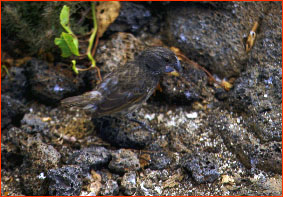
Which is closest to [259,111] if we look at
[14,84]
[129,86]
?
[129,86]

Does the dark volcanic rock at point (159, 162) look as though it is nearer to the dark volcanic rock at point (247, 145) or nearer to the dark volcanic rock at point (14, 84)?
the dark volcanic rock at point (247, 145)

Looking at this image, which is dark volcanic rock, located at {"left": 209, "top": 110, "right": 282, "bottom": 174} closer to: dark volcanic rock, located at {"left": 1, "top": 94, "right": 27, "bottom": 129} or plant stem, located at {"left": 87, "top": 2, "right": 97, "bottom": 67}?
plant stem, located at {"left": 87, "top": 2, "right": 97, "bottom": 67}

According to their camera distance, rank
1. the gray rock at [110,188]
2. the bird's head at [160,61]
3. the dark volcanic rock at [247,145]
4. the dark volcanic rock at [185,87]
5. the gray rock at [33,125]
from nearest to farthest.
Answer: the gray rock at [110,188] < the dark volcanic rock at [247,145] < the gray rock at [33,125] < the bird's head at [160,61] < the dark volcanic rock at [185,87]

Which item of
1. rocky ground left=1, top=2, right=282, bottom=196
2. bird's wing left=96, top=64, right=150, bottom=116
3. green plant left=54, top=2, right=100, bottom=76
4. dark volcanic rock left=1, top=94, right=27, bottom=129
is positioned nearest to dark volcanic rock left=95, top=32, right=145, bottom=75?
rocky ground left=1, top=2, right=282, bottom=196

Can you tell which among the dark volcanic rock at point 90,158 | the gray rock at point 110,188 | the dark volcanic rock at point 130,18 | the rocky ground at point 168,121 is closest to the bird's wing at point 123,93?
the rocky ground at point 168,121

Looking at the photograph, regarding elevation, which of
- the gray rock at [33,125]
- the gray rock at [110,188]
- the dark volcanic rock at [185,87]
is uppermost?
the dark volcanic rock at [185,87]

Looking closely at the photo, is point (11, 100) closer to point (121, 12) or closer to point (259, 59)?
point (121, 12)

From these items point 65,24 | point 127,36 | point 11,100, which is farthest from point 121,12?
point 11,100
